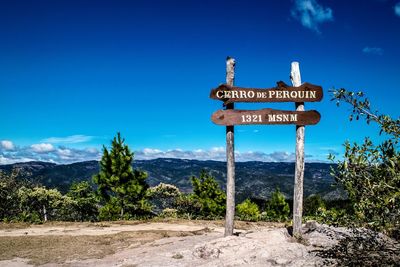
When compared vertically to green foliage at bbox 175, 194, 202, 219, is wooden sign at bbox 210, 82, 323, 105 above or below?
above

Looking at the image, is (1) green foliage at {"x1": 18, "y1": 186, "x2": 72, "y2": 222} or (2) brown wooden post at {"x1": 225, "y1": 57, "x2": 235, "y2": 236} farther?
(1) green foliage at {"x1": 18, "y1": 186, "x2": 72, "y2": 222}

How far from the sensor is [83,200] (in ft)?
151

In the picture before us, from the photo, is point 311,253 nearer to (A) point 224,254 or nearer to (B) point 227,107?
(A) point 224,254

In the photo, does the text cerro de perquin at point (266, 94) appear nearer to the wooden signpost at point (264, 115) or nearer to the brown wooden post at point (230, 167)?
the wooden signpost at point (264, 115)

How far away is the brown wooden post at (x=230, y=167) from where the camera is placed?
12711 mm

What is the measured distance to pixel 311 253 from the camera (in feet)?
35.6

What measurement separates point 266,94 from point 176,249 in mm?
6166

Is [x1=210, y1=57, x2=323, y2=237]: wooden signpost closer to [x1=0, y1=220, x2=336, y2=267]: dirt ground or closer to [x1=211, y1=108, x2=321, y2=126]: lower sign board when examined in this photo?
[x1=211, y1=108, x2=321, y2=126]: lower sign board

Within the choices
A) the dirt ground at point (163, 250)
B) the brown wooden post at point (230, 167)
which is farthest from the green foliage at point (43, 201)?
the brown wooden post at point (230, 167)

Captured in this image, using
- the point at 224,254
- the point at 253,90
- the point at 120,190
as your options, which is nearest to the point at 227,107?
the point at 253,90

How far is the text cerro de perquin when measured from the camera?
12648mm

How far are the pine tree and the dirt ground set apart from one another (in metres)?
20.3

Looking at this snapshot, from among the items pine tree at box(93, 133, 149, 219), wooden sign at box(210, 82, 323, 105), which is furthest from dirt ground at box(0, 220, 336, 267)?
pine tree at box(93, 133, 149, 219)

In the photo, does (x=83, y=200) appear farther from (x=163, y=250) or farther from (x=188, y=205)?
(x=163, y=250)
